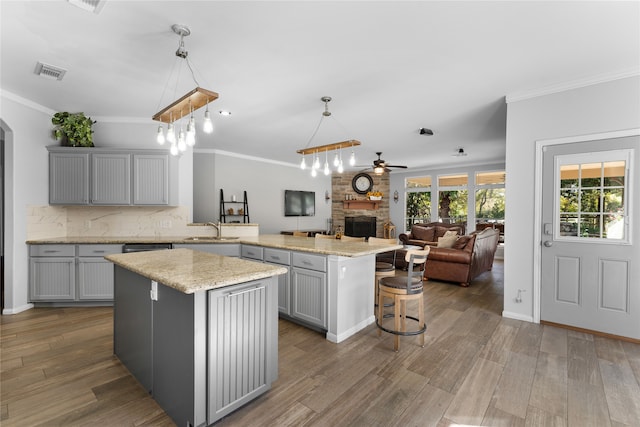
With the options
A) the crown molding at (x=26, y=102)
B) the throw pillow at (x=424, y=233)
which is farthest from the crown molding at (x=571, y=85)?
the crown molding at (x=26, y=102)

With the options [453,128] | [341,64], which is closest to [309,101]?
[341,64]

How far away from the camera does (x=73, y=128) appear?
3.88 meters

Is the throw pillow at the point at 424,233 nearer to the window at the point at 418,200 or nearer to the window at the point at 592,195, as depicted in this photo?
the window at the point at 418,200

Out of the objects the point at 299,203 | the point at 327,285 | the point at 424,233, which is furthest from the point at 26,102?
the point at 424,233

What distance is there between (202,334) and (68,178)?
375 cm

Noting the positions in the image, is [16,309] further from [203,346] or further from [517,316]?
[517,316]

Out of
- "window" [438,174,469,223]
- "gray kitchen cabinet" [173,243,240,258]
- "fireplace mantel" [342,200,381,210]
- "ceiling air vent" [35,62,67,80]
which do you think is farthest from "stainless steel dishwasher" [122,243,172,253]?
"window" [438,174,469,223]

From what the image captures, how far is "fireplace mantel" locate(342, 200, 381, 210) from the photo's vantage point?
9461 mm

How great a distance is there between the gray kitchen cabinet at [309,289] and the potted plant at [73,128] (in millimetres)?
3354

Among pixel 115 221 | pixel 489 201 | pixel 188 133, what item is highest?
pixel 188 133

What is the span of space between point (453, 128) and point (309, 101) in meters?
2.60

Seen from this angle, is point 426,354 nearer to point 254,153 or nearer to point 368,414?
point 368,414

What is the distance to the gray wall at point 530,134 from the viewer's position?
9.70ft

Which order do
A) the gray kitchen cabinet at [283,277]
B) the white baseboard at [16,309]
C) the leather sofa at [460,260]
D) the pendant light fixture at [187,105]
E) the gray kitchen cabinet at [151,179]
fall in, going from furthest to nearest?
the leather sofa at [460,260] → the gray kitchen cabinet at [151,179] → the white baseboard at [16,309] → the gray kitchen cabinet at [283,277] → the pendant light fixture at [187,105]
